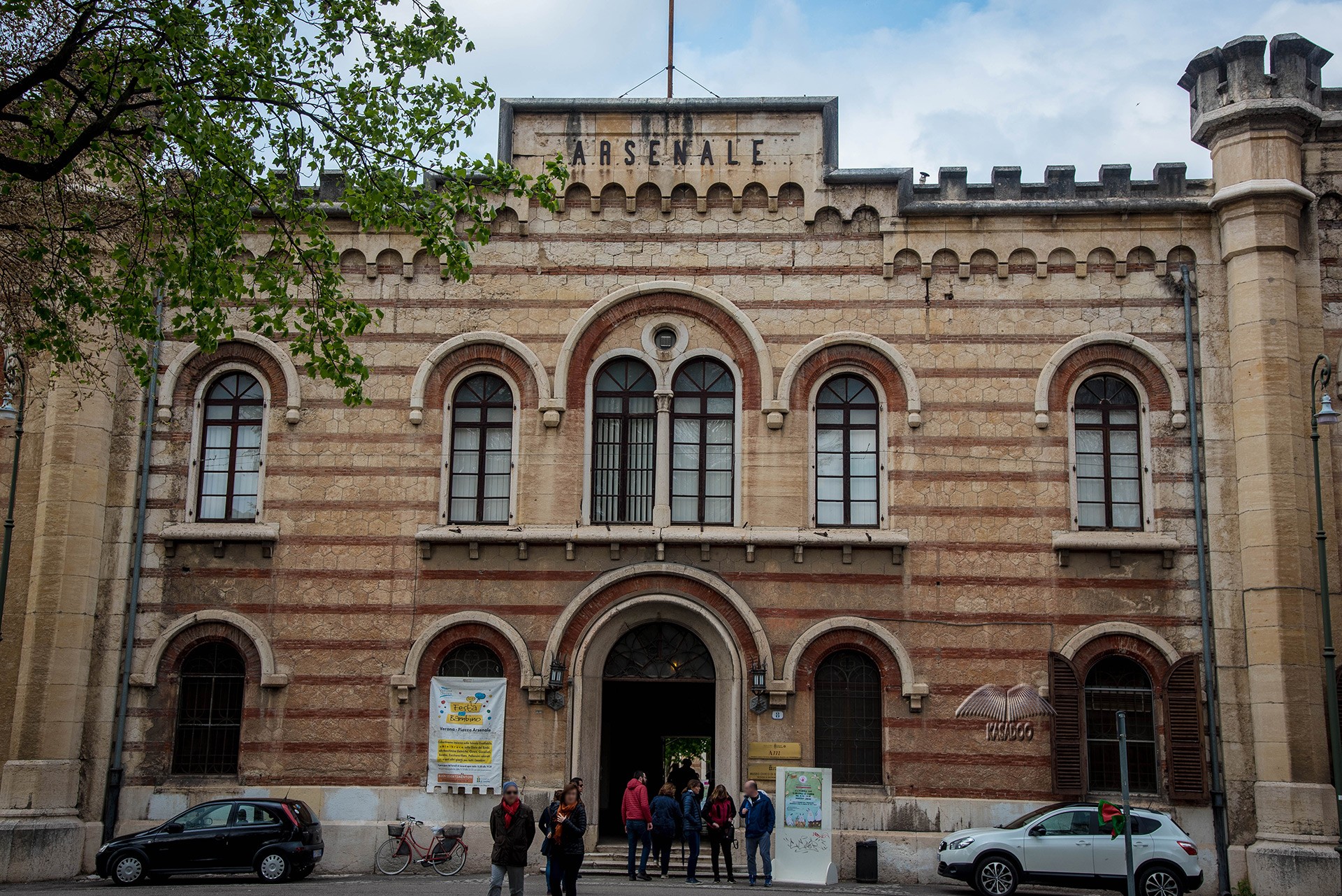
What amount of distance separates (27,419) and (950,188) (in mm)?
15828

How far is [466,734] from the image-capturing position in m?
21.6

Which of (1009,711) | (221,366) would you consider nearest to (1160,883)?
(1009,711)

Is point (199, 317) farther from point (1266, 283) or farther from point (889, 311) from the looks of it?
point (1266, 283)

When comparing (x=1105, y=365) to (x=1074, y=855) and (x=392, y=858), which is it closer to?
(x=1074, y=855)

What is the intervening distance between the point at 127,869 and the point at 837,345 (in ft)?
44.2

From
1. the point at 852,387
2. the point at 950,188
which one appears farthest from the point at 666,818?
the point at 950,188

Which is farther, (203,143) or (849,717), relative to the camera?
(849,717)

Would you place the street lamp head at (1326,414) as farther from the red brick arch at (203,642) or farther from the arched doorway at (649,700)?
the red brick arch at (203,642)

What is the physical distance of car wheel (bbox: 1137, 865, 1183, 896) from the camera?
62.8 ft

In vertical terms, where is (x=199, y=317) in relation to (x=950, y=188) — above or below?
below

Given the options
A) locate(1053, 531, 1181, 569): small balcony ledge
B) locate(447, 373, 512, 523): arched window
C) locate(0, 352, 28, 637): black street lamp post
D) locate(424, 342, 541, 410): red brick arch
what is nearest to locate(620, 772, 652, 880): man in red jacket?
locate(447, 373, 512, 523): arched window

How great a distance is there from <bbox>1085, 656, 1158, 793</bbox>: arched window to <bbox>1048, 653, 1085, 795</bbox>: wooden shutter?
220 millimetres

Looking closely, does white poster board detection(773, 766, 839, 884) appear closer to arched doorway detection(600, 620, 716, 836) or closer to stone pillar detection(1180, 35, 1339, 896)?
arched doorway detection(600, 620, 716, 836)

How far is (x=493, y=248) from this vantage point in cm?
2312
